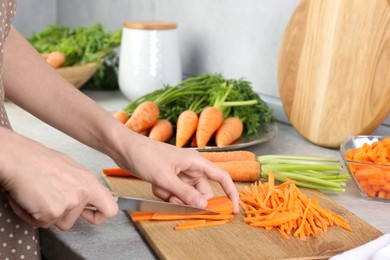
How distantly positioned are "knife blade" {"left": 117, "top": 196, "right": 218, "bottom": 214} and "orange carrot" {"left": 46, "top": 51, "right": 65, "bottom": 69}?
1106 millimetres

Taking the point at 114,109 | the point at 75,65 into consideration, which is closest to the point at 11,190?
the point at 114,109

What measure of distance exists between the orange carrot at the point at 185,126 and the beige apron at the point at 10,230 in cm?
58

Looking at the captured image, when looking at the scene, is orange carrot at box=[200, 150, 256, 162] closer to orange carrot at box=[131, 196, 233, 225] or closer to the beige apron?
orange carrot at box=[131, 196, 233, 225]

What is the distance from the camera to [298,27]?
5.59 feet

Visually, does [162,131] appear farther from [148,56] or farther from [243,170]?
[148,56]

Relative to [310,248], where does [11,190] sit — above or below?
above

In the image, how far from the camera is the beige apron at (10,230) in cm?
101

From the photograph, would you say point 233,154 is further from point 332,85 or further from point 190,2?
point 190,2

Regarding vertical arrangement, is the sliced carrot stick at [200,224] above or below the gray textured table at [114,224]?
above

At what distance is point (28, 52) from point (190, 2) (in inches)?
45.5

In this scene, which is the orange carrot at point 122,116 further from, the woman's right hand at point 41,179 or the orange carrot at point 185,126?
the woman's right hand at point 41,179

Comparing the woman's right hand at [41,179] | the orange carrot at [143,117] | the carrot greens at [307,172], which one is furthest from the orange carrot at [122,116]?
the woman's right hand at [41,179]

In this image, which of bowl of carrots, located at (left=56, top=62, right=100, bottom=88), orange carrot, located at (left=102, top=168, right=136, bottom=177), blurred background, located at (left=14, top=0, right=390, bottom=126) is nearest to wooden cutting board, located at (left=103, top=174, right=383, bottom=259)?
orange carrot, located at (left=102, top=168, right=136, bottom=177)

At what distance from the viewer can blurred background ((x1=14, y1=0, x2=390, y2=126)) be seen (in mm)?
1944
